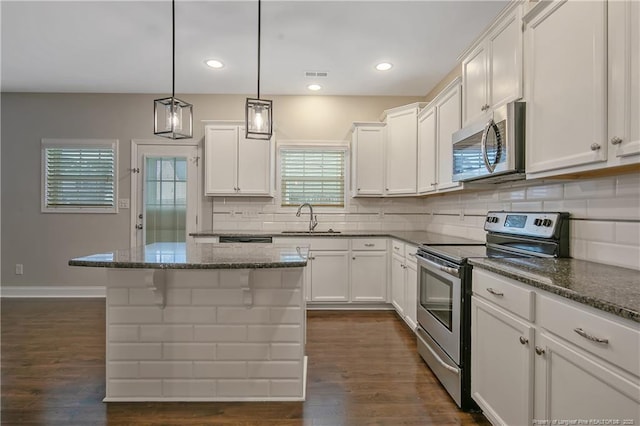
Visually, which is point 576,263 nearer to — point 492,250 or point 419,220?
point 492,250

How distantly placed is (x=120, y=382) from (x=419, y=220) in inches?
142

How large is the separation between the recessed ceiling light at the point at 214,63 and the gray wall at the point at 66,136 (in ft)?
2.74

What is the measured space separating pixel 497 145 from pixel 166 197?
3928 millimetres

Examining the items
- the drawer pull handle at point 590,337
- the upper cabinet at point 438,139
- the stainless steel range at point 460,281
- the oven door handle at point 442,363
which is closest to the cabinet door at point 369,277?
the upper cabinet at point 438,139

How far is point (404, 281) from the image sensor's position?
129 inches

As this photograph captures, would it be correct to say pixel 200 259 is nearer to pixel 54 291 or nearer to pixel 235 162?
pixel 235 162

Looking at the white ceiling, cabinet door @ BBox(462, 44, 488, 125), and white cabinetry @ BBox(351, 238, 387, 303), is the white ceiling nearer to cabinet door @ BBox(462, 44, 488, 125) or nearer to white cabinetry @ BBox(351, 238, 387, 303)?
cabinet door @ BBox(462, 44, 488, 125)

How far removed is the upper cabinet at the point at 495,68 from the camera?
6.31 feet

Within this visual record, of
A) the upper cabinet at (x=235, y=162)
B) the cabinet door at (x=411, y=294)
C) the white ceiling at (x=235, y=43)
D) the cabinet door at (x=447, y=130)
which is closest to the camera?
the white ceiling at (x=235, y=43)

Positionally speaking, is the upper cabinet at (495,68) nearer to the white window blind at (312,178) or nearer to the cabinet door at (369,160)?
the cabinet door at (369,160)

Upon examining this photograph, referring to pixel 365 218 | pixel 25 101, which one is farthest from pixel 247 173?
pixel 25 101

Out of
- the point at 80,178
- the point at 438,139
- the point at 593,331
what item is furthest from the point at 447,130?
the point at 80,178

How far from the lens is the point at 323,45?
311 cm

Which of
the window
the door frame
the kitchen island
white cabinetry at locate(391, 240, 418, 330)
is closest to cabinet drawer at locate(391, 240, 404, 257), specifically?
white cabinetry at locate(391, 240, 418, 330)
